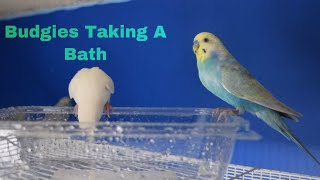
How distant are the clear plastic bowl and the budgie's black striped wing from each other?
0.18 metres

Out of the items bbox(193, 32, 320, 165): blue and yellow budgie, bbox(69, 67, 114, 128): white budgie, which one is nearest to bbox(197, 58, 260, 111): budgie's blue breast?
bbox(193, 32, 320, 165): blue and yellow budgie

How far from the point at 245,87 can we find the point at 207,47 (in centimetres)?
15

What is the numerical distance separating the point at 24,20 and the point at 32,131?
79 centimetres

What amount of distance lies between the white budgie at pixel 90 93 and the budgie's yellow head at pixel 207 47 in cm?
23

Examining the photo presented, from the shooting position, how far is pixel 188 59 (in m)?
1.25

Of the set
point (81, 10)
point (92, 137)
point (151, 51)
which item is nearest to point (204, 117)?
point (92, 137)

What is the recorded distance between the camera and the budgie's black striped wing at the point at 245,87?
866mm

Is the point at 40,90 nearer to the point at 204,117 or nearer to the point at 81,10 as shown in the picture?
the point at 81,10

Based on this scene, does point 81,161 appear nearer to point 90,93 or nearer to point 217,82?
point 90,93

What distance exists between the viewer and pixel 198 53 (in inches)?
40.2

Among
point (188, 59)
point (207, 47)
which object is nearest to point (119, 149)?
point (207, 47)

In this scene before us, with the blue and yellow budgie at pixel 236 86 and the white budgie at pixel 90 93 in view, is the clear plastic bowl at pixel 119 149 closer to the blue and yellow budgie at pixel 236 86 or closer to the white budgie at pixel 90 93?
the white budgie at pixel 90 93

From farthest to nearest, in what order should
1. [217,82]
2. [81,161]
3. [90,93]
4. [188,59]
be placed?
[188,59] < [217,82] < [90,93] < [81,161]

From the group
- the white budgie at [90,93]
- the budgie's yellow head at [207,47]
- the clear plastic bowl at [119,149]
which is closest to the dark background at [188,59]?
the budgie's yellow head at [207,47]
